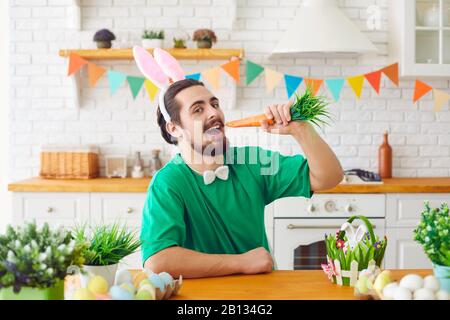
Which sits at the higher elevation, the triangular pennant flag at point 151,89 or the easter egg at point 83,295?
the triangular pennant flag at point 151,89

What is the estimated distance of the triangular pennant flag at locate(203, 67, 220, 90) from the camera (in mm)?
4081

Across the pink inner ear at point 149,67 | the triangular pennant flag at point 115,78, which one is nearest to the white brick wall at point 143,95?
the triangular pennant flag at point 115,78

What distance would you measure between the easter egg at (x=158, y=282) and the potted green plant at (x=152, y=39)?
268cm

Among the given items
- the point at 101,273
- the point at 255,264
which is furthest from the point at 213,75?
the point at 101,273

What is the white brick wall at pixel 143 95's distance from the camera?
167 inches

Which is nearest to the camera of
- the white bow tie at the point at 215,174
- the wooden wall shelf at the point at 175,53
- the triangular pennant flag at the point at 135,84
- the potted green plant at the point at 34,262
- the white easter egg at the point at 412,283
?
the potted green plant at the point at 34,262

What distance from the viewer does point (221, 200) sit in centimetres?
218

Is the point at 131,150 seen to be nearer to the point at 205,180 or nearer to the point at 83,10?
the point at 83,10

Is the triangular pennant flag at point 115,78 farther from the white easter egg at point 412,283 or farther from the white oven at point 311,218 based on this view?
the white easter egg at point 412,283

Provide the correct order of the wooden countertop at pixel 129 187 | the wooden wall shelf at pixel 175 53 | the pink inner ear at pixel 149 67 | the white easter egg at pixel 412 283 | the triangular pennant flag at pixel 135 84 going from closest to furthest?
the white easter egg at pixel 412 283, the pink inner ear at pixel 149 67, the wooden countertop at pixel 129 187, the wooden wall shelf at pixel 175 53, the triangular pennant flag at pixel 135 84

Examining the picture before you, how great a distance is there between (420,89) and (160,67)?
242cm

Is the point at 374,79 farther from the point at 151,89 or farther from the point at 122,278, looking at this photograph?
the point at 122,278

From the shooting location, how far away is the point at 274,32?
427 centimetres

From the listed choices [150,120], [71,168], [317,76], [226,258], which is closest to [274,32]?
[317,76]
